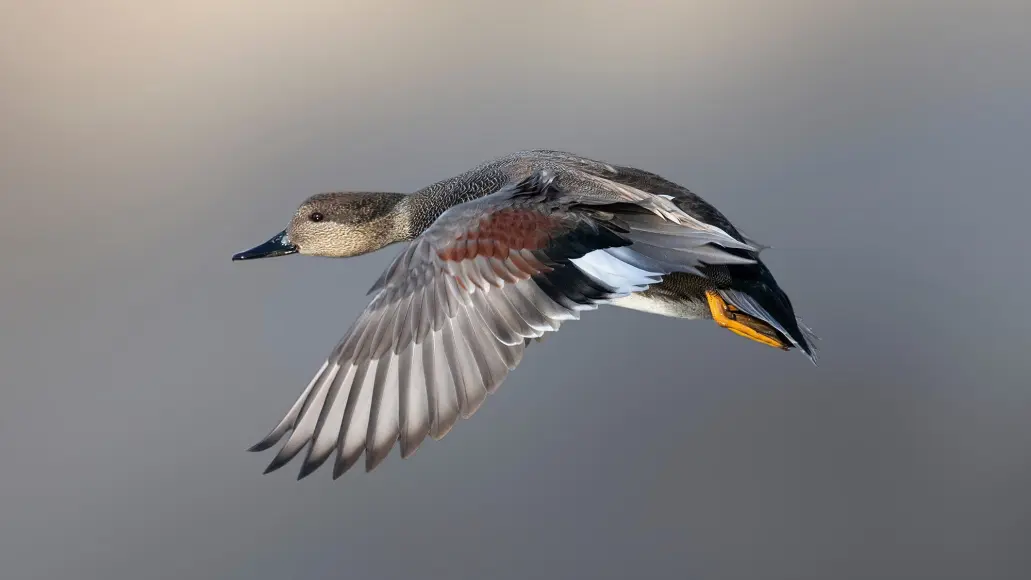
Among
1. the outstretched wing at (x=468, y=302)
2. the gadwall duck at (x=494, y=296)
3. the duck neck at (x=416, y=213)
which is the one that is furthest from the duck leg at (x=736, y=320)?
the duck neck at (x=416, y=213)

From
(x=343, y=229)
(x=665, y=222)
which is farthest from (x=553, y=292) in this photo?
(x=343, y=229)

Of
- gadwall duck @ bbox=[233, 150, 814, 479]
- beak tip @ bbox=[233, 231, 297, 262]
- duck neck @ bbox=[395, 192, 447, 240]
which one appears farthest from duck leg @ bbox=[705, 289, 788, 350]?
beak tip @ bbox=[233, 231, 297, 262]

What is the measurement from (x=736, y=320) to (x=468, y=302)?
1.30 feet

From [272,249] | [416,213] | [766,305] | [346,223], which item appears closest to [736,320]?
[766,305]

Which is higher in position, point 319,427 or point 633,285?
point 633,285

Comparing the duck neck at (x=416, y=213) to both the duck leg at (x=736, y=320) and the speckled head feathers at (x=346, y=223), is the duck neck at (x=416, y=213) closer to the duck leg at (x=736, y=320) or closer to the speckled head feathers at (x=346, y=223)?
the speckled head feathers at (x=346, y=223)

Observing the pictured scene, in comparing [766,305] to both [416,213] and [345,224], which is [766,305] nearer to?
[416,213]

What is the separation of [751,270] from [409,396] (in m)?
0.50

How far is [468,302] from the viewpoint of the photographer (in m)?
1.30

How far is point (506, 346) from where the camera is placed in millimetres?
1246

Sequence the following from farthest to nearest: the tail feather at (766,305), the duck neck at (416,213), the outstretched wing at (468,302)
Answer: the duck neck at (416,213), the tail feather at (766,305), the outstretched wing at (468,302)

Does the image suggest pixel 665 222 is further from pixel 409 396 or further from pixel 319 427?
pixel 319 427

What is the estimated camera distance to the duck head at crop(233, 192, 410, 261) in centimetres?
175

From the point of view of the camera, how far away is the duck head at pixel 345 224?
1.75 metres
